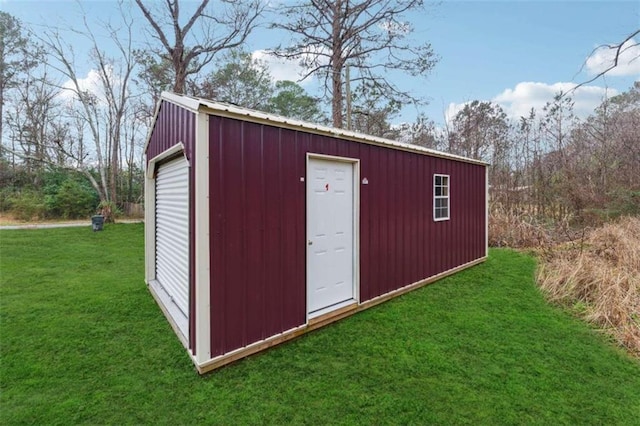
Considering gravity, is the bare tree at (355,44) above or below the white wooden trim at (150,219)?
above

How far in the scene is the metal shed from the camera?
264 cm

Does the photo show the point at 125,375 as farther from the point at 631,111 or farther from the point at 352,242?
the point at 631,111

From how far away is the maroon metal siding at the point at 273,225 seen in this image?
2.69m

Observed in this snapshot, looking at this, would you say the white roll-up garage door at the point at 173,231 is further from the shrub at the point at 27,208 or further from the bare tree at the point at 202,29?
the shrub at the point at 27,208

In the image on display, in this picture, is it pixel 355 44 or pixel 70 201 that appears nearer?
pixel 355 44

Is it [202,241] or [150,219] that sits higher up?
[150,219]

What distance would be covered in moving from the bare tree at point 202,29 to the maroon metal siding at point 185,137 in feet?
27.5

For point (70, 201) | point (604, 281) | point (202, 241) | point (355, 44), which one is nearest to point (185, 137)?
point (202, 241)

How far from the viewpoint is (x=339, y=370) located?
2.66m

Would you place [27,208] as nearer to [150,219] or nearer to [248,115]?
[150,219]

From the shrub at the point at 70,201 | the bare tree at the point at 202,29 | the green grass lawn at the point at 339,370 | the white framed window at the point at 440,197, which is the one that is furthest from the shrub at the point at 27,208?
the white framed window at the point at 440,197

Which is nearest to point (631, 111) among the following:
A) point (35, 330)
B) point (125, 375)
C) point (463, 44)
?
point (463, 44)

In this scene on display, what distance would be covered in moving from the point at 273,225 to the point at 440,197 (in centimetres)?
365

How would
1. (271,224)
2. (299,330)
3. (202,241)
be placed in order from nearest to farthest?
1. (202,241)
2. (271,224)
3. (299,330)
